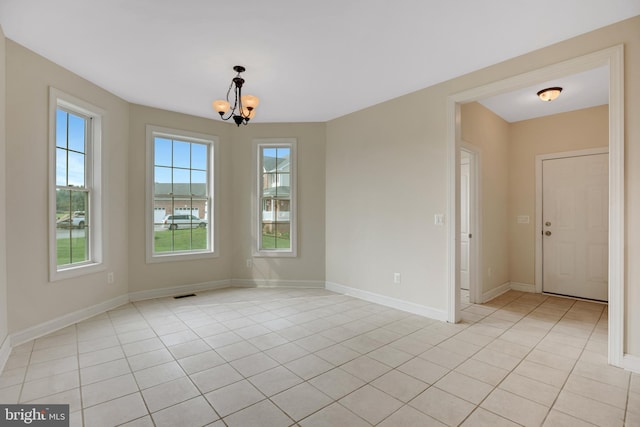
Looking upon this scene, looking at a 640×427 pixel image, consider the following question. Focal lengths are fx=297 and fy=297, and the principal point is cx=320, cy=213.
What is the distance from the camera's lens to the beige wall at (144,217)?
426 cm

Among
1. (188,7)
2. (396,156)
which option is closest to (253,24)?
(188,7)

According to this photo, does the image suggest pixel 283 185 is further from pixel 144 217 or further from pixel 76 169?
pixel 76 169

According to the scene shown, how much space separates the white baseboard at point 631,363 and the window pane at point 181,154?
5533 mm

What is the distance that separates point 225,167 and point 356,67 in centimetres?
286

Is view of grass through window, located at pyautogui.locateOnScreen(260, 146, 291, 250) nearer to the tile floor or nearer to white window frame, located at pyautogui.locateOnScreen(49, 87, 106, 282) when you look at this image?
the tile floor

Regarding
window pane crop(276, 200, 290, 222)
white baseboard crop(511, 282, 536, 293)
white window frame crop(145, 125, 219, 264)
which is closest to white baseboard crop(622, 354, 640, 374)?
white baseboard crop(511, 282, 536, 293)

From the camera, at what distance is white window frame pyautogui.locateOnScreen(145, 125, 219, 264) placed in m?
4.37

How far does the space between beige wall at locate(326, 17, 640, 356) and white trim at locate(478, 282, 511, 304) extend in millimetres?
1290

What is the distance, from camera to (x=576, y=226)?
4.47 m

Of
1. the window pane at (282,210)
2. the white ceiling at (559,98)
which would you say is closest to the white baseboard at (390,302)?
the window pane at (282,210)

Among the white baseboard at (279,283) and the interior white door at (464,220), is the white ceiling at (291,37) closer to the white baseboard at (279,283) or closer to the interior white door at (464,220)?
the interior white door at (464,220)

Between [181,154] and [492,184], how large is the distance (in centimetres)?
492

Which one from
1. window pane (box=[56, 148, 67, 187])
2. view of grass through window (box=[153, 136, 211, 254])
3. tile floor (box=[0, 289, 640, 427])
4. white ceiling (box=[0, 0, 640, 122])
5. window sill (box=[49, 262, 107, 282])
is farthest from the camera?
view of grass through window (box=[153, 136, 211, 254])

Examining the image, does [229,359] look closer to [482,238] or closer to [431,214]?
[431,214]
